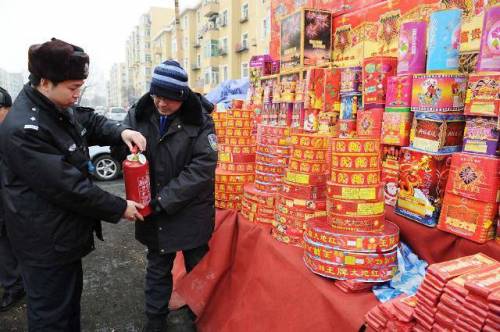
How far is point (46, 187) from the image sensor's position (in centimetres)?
179

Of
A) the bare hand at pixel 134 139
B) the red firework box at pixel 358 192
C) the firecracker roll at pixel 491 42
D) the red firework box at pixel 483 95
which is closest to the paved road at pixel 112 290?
the bare hand at pixel 134 139

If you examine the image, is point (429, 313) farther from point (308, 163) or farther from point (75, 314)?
point (75, 314)

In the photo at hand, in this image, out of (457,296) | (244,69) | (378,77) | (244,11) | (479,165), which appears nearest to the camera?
(457,296)

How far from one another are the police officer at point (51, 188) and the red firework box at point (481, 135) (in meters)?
1.92

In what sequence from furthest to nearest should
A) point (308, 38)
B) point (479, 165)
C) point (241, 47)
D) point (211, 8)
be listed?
point (211, 8), point (241, 47), point (308, 38), point (479, 165)

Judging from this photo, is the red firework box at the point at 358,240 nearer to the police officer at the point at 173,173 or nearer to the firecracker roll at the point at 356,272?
the firecracker roll at the point at 356,272

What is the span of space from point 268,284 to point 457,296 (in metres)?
1.24

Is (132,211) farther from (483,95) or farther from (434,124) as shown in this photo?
(483,95)

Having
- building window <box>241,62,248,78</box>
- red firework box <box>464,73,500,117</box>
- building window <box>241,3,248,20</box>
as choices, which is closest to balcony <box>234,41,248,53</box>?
building window <box>241,62,248,78</box>

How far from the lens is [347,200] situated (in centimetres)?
186

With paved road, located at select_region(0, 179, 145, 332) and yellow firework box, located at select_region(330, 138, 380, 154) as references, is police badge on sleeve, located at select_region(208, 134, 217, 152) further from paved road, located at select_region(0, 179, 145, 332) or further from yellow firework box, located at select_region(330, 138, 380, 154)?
paved road, located at select_region(0, 179, 145, 332)

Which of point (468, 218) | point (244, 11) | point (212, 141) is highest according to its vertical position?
point (244, 11)

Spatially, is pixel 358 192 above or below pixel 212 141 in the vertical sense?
below

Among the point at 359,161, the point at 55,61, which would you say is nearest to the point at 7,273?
the point at 55,61
